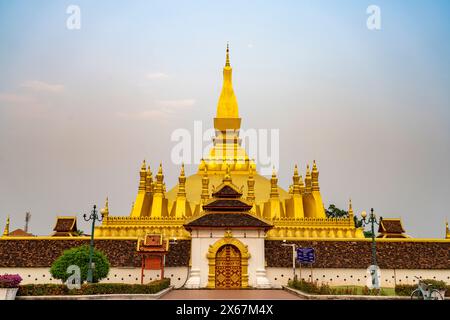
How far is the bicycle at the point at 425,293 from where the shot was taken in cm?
2125

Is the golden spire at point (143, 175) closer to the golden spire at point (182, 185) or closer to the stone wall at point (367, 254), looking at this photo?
the golden spire at point (182, 185)

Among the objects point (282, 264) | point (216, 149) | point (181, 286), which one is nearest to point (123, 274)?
point (181, 286)

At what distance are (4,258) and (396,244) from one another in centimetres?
2583

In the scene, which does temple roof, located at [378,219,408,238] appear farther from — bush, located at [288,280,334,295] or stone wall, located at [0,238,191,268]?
stone wall, located at [0,238,191,268]

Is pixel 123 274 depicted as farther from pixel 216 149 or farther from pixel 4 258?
pixel 216 149

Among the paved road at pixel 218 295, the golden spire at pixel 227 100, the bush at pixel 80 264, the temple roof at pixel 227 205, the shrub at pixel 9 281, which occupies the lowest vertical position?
the paved road at pixel 218 295

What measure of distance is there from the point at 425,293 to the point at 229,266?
12.8 m

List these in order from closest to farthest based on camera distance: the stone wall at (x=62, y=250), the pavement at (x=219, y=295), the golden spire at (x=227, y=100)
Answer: the pavement at (x=219, y=295) < the stone wall at (x=62, y=250) < the golden spire at (x=227, y=100)

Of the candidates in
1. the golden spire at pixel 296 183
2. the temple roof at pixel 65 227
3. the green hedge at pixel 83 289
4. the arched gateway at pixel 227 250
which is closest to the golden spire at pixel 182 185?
the temple roof at pixel 65 227

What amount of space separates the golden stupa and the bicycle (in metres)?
12.0

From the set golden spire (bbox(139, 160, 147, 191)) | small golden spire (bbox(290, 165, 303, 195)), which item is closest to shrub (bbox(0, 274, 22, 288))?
golden spire (bbox(139, 160, 147, 191))

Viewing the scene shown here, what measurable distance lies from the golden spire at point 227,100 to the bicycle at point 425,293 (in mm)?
32664

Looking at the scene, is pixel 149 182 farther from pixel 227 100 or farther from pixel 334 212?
pixel 334 212
